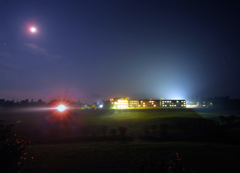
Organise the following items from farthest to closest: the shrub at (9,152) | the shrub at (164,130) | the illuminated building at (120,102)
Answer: the illuminated building at (120,102) → the shrub at (164,130) → the shrub at (9,152)

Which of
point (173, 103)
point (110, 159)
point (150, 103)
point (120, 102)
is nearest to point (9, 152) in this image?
point (110, 159)

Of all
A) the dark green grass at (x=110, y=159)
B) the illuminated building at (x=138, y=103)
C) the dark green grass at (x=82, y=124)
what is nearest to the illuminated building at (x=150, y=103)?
the illuminated building at (x=138, y=103)

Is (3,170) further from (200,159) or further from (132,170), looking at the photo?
(200,159)

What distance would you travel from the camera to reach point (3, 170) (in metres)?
4.20

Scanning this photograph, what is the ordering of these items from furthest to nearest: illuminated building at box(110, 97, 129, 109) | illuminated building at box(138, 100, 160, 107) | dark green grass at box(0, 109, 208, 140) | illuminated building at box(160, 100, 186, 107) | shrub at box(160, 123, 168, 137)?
illuminated building at box(138, 100, 160, 107) → illuminated building at box(160, 100, 186, 107) → illuminated building at box(110, 97, 129, 109) → dark green grass at box(0, 109, 208, 140) → shrub at box(160, 123, 168, 137)

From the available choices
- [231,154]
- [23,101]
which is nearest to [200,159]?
Answer: [231,154]

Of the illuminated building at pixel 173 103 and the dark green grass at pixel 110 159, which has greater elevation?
the illuminated building at pixel 173 103

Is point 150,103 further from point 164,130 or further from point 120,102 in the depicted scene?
point 164,130

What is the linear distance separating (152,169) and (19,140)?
4045 millimetres

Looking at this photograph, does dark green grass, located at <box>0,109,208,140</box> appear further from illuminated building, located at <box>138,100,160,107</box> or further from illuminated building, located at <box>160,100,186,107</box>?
illuminated building, located at <box>138,100,160,107</box>

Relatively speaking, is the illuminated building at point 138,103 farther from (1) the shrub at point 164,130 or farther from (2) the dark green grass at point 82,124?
(1) the shrub at point 164,130

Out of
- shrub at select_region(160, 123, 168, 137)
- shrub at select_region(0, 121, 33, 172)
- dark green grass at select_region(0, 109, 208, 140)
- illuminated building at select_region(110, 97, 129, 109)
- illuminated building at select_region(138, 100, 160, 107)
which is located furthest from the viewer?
illuminated building at select_region(138, 100, 160, 107)

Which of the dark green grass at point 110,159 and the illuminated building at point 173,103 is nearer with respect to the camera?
the dark green grass at point 110,159

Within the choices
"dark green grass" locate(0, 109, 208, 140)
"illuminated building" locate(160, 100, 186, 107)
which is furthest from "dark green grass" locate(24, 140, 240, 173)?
"illuminated building" locate(160, 100, 186, 107)
